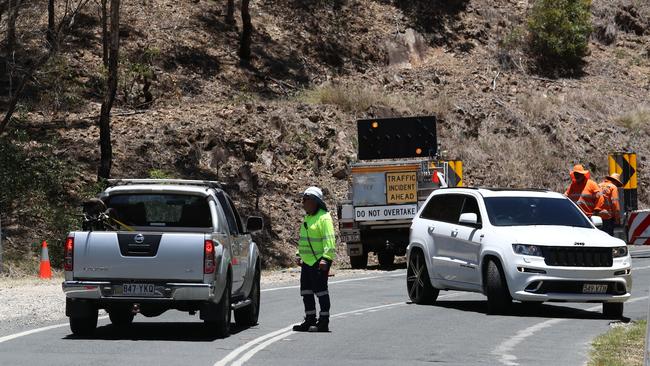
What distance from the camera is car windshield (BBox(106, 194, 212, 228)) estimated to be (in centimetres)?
1497

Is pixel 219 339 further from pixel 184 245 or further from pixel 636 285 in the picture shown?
pixel 636 285

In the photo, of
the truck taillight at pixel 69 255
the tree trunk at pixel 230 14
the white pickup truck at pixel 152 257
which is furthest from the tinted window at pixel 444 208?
the tree trunk at pixel 230 14

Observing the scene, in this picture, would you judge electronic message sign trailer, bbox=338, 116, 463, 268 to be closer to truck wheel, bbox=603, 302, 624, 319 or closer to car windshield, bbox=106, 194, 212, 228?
truck wheel, bbox=603, 302, 624, 319

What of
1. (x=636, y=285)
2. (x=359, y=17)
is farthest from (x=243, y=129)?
(x=636, y=285)

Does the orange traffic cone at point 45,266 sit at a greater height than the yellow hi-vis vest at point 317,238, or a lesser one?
lesser

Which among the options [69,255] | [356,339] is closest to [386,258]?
[356,339]

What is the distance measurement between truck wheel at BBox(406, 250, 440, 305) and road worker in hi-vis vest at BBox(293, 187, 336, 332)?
4313 millimetres

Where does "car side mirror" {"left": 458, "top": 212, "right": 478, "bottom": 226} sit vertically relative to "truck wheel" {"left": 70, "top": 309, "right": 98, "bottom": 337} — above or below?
above

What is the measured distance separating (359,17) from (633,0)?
13515 mm

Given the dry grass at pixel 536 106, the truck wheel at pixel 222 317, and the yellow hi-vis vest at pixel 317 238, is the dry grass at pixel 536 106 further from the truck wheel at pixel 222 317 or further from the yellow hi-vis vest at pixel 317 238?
the truck wheel at pixel 222 317

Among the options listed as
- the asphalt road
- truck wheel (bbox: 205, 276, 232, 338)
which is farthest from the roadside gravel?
truck wheel (bbox: 205, 276, 232, 338)

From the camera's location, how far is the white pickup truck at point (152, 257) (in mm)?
13930

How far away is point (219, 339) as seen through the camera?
1454cm

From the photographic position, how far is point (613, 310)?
58.5ft
